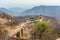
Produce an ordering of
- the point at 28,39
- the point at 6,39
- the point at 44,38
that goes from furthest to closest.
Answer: the point at 6,39, the point at 28,39, the point at 44,38

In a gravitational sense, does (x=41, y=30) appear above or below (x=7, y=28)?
above

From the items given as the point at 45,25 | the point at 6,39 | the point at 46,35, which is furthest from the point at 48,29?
the point at 6,39

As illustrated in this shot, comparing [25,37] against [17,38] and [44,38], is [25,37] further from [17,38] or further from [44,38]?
[44,38]

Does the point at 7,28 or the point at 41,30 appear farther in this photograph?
the point at 7,28

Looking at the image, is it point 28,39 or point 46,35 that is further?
point 28,39

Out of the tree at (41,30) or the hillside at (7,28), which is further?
the hillside at (7,28)

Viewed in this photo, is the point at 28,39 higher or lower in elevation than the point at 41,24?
lower

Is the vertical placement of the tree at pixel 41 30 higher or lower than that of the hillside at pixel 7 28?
higher

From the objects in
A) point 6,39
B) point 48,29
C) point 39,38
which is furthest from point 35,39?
point 6,39

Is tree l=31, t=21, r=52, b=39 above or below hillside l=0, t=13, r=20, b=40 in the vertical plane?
above

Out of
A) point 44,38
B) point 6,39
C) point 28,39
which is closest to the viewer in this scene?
point 44,38

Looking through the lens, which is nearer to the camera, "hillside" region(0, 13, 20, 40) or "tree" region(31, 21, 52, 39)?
"tree" region(31, 21, 52, 39)
